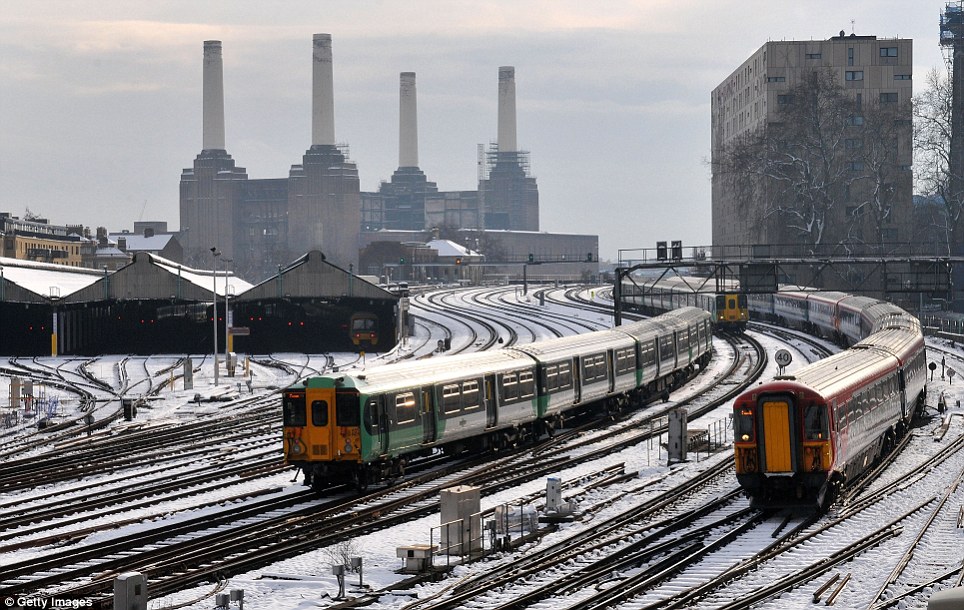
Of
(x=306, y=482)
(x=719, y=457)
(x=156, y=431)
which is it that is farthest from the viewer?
(x=156, y=431)

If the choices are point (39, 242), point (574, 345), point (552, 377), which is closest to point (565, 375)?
point (552, 377)

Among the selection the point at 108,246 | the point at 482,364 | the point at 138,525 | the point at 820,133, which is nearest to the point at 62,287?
the point at 820,133

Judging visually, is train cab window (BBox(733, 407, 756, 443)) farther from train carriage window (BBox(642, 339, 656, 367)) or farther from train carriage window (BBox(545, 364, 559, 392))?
train carriage window (BBox(642, 339, 656, 367))

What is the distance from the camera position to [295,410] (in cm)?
2980

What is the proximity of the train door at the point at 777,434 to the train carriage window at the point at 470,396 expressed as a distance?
9.80 m

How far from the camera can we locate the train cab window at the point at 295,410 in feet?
97.2

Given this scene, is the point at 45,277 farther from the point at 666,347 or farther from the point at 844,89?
the point at 844,89

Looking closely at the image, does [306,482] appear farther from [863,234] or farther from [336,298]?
[863,234]

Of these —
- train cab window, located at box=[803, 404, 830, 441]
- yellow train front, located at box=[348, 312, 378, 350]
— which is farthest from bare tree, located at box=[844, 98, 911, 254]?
train cab window, located at box=[803, 404, 830, 441]

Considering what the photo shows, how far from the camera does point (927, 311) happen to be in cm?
10612

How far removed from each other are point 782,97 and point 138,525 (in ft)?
353

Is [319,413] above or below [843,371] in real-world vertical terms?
below

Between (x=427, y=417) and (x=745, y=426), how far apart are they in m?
8.70

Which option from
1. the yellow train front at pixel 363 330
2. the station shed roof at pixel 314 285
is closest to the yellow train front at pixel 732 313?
the station shed roof at pixel 314 285
